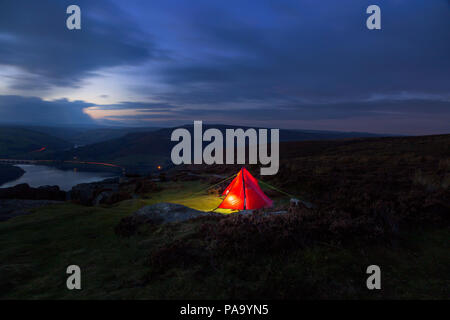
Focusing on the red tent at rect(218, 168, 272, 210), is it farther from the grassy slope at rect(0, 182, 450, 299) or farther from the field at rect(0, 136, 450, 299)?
the grassy slope at rect(0, 182, 450, 299)

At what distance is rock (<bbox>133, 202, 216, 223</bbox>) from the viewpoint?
32.3 feet

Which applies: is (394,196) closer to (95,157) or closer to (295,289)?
(295,289)

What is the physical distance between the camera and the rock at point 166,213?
9859 millimetres

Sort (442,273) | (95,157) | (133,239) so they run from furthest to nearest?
(95,157)
(133,239)
(442,273)

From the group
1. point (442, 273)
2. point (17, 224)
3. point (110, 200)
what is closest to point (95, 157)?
point (110, 200)

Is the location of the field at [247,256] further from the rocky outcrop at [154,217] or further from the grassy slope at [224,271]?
the rocky outcrop at [154,217]

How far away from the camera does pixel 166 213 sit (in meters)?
10.3

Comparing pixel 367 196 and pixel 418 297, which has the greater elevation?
pixel 367 196

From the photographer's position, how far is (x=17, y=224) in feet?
32.5

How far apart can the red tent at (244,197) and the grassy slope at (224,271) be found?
7.42 m

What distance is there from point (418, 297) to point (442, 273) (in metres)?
1.70

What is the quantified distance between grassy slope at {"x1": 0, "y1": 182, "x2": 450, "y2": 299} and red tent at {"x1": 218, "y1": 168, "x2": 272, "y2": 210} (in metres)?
7.42

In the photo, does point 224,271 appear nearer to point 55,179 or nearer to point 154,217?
point 154,217

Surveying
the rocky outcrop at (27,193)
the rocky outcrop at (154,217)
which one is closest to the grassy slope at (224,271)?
the rocky outcrop at (154,217)
